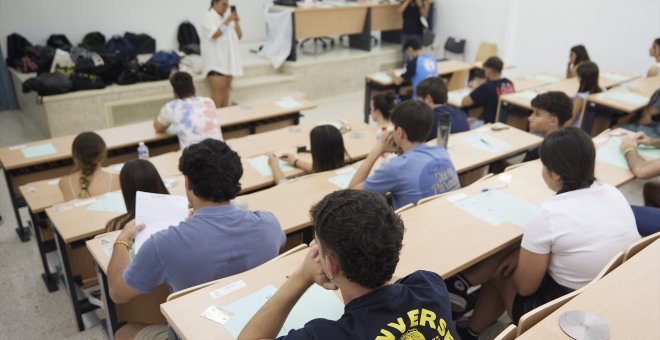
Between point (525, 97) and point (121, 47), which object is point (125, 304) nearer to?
point (525, 97)

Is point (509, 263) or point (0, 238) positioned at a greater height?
point (509, 263)

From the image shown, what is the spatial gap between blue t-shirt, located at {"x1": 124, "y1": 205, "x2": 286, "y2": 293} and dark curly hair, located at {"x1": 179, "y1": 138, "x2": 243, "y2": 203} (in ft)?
0.20

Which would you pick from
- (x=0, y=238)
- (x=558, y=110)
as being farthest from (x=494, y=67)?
(x=0, y=238)

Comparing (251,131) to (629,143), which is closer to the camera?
(629,143)

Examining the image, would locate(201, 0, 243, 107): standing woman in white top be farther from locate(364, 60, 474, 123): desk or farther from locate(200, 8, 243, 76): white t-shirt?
locate(364, 60, 474, 123): desk

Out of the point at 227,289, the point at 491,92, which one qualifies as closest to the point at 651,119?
the point at 491,92

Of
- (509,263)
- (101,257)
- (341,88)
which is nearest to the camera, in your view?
(101,257)

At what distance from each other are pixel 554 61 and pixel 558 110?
14.7 ft

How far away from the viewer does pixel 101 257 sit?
221 centimetres

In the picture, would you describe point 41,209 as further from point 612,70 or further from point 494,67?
point 612,70

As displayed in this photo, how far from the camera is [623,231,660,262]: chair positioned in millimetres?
1990

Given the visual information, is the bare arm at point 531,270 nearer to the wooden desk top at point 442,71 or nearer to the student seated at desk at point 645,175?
the student seated at desk at point 645,175

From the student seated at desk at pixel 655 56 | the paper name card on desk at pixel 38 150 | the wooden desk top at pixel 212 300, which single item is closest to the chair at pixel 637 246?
the wooden desk top at pixel 212 300

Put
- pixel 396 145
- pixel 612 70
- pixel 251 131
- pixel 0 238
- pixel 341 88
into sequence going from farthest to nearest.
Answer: pixel 341 88
pixel 612 70
pixel 251 131
pixel 0 238
pixel 396 145
